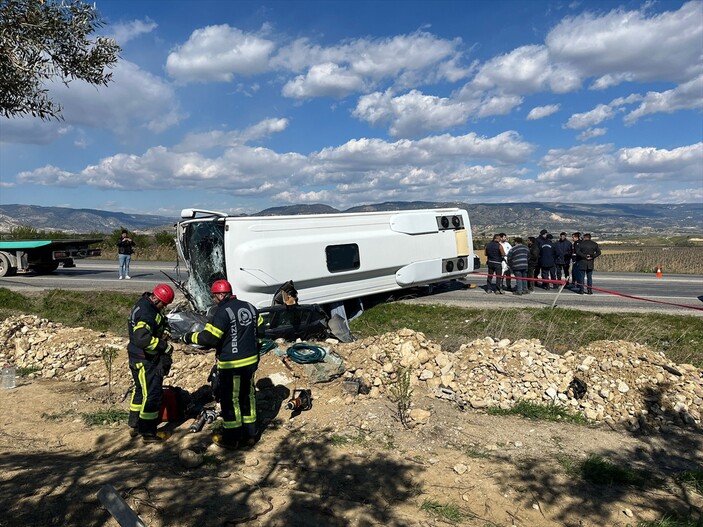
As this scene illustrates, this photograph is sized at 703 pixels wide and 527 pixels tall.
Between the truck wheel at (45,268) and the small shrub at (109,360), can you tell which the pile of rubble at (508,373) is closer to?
the small shrub at (109,360)

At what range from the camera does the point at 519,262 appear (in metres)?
13.6

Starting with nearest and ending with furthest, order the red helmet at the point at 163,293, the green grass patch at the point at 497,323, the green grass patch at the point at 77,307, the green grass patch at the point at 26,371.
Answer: the red helmet at the point at 163,293
the green grass patch at the point at 26,371
the green grass patch at the point at 497,323
the green grass patch at the point at 77,307

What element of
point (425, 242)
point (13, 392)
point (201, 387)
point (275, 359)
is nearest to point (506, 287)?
point (425, 242)

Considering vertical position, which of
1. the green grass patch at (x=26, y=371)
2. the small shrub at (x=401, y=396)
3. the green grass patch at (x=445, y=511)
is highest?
the green grass patch at (x=26, y=371)

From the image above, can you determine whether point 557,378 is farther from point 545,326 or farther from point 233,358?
point 233,358

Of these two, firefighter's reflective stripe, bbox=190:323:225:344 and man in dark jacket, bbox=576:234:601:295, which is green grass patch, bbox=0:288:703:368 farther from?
firefighter's reflective stripe, bbox=190:323:225:344

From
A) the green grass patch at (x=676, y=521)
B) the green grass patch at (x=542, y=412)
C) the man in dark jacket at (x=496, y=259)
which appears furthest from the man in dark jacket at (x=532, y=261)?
the green grass patch at (x=676, y=521)

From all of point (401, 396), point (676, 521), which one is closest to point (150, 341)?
point (401, 396)

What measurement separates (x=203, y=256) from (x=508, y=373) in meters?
6.20

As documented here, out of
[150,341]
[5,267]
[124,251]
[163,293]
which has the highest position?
[124,251]

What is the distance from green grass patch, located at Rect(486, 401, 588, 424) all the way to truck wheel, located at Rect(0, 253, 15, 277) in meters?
18.9

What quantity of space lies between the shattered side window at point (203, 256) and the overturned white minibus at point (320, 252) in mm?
20

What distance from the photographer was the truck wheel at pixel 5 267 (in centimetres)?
1850

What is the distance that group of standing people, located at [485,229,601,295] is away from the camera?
13.6m
